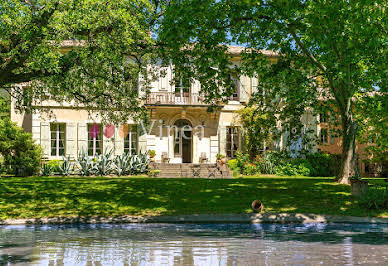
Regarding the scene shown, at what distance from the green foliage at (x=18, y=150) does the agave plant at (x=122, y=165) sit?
4198 mm

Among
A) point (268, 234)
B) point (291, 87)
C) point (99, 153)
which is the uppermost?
point (291, 87)

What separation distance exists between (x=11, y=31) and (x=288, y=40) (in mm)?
9101

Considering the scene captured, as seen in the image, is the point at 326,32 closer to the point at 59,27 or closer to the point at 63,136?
the point at 59,27

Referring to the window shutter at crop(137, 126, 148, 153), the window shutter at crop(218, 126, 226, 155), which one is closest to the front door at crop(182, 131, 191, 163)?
the window shutter at crop(218, 126, 226, 155)

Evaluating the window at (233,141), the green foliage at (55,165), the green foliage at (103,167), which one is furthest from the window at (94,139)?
the window at (233,141)

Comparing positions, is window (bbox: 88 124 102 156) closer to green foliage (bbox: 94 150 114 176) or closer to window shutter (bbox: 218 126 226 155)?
green foliage (bbox: 94 150 114 176)

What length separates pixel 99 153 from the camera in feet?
93.1

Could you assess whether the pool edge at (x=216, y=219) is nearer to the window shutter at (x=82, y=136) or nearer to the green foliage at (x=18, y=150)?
the green foliage at (x=18, y=150)

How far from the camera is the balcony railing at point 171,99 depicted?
2927 centimetres

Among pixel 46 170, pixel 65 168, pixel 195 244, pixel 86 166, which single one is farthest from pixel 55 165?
A: pixel 195 244

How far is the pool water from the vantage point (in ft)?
21.3

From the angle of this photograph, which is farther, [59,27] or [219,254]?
[59,27]

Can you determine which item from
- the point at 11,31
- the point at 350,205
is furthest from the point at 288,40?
the point at 11,31

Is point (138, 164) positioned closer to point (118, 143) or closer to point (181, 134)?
point (118, 143)
